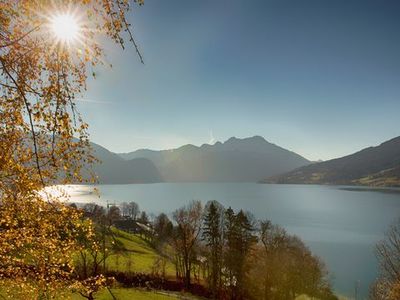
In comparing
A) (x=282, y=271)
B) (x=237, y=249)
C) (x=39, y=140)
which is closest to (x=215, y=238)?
(x=237, y=249)

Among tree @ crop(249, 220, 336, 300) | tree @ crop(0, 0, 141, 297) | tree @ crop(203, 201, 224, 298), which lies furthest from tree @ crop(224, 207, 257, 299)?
tree @ crop(0, 0, 141, 297)

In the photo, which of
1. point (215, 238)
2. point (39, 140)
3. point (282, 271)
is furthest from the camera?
point (215, 238)

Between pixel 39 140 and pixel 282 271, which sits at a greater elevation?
pixel 39 140

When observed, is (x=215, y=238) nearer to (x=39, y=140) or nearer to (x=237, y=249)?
(x=237, y=249)

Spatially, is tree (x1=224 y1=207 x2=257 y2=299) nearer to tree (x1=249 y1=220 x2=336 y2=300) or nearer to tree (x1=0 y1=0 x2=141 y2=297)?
tree (x1=249 y1=220 x2=336 y2=300)

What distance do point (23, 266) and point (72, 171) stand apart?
4769 mm

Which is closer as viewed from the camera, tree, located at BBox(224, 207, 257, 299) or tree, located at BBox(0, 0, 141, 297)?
tree, located at BBox(0, 0, 141, 297)

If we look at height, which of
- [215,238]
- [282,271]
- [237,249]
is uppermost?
[215,238]

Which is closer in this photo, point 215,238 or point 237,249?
point 237,249

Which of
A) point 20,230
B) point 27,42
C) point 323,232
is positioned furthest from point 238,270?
point 323,232

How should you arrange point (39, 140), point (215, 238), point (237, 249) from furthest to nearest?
1. point (215, 238)
2. point (237, 249)
3. point (39, 140)

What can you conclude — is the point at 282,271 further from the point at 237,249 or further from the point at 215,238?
the point at 215,238

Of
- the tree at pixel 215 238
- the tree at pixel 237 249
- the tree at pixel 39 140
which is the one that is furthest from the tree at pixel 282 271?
the tree at pixel 39 140

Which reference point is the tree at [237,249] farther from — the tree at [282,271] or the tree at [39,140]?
the tree at [39,140]
